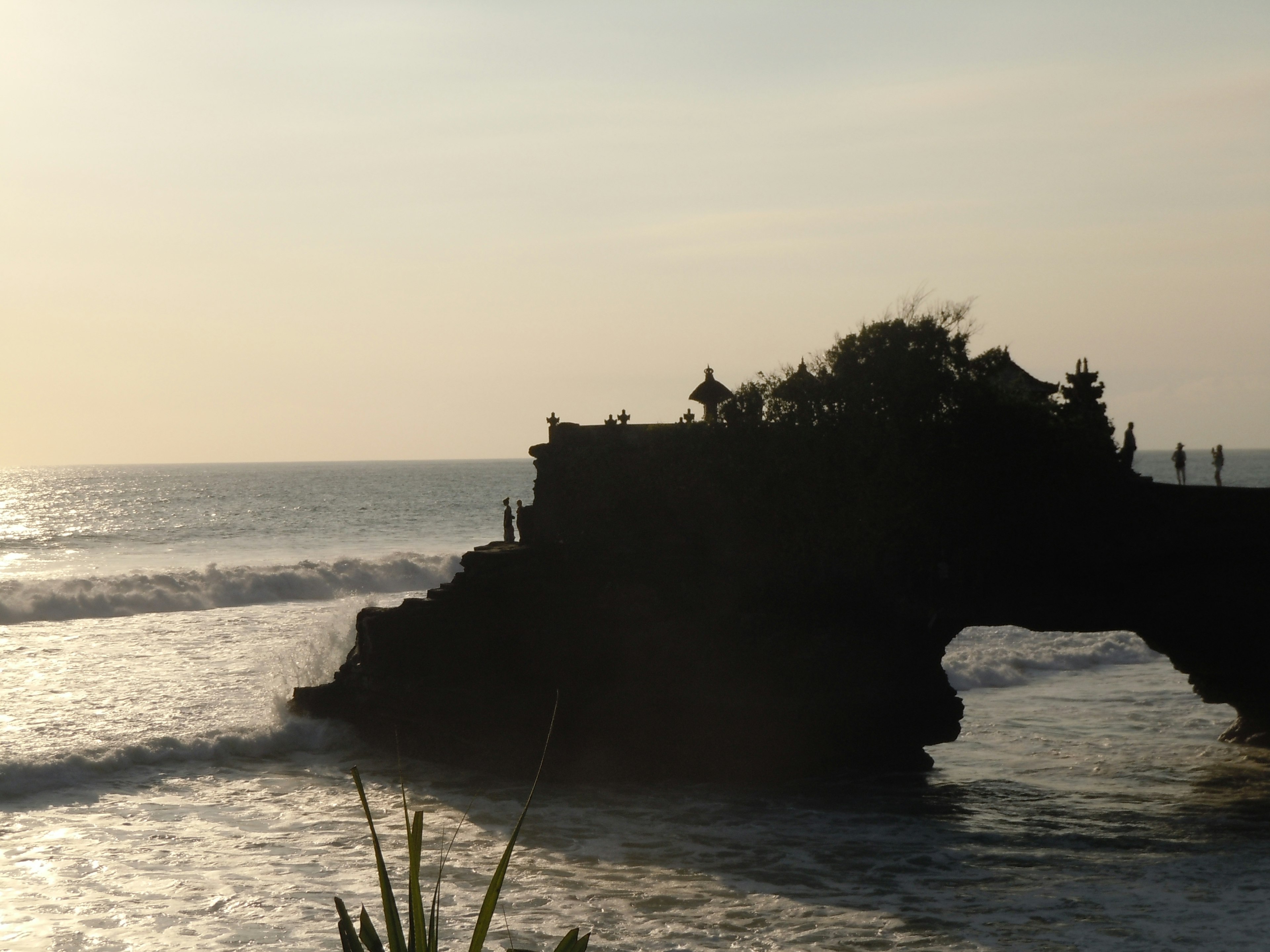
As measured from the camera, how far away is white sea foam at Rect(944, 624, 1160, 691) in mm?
28812

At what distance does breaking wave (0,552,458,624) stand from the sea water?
10.6m

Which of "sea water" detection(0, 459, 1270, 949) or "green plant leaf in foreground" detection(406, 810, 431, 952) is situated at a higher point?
"green plant leaf in foreground" detection(406, 810, 431, 952)

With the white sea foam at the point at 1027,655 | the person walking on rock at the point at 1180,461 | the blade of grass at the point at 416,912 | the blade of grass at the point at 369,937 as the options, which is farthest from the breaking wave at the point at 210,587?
the blade of grass at the point at 416,912

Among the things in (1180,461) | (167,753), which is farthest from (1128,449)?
(167,753)

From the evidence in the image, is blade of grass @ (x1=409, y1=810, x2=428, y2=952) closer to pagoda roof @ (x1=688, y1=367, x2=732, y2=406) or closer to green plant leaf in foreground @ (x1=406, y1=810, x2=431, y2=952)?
green plant leaf in foreground @ (x1=406, y1=810, x2=431, y2=952)

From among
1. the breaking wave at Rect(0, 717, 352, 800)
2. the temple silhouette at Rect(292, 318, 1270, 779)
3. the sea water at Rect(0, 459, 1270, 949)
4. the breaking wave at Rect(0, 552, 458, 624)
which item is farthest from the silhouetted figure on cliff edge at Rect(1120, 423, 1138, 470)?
the breaking wave at Rect(0, 552, 458, 624)

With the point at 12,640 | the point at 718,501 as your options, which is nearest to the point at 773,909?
the point at 718,501

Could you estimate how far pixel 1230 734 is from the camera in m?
21.4

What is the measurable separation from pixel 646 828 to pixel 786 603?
5.21 meters

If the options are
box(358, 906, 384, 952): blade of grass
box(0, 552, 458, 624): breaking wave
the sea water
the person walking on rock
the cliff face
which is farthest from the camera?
box(0, 552, 458, 624): breaking wave

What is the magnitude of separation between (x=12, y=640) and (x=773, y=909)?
29848mm

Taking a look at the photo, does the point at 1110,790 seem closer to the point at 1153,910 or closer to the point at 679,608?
the point at 1153,910

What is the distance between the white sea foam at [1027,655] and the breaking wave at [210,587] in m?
21.1

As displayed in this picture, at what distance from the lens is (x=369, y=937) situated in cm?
370
